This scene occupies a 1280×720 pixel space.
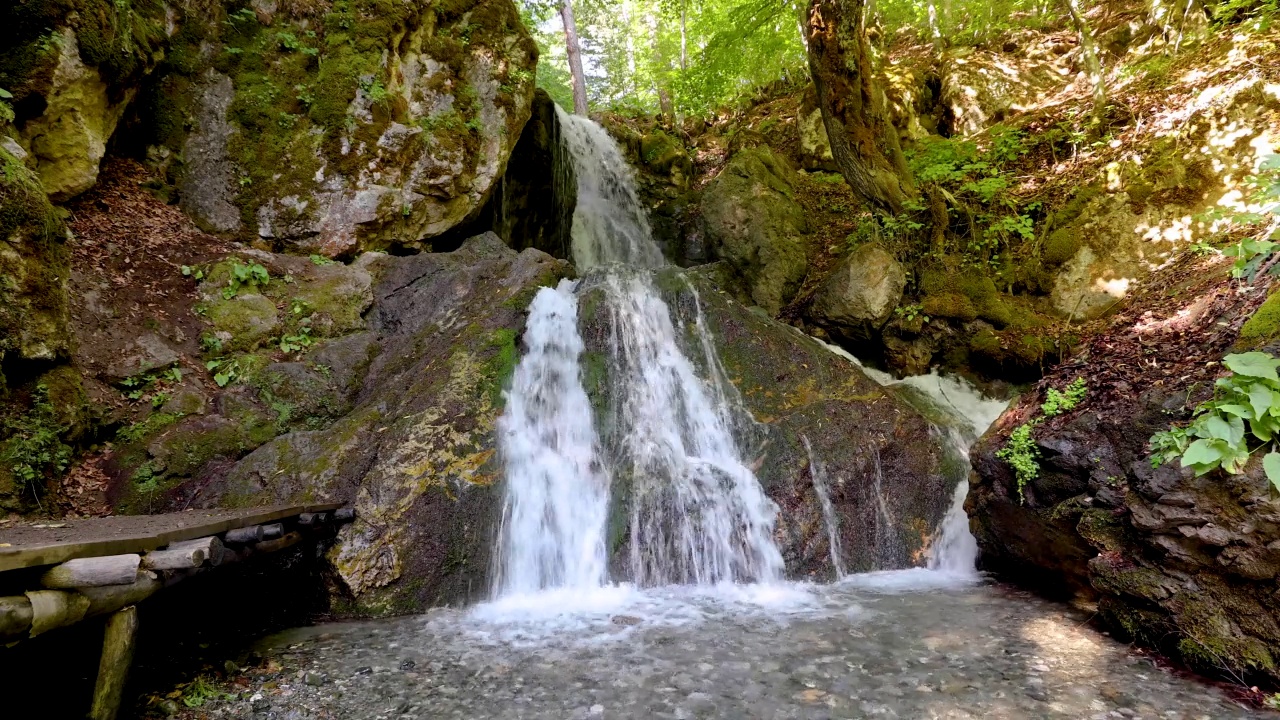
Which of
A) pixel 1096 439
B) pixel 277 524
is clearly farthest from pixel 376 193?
pixel 1096 439

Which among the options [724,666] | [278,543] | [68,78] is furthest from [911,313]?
[68,78]

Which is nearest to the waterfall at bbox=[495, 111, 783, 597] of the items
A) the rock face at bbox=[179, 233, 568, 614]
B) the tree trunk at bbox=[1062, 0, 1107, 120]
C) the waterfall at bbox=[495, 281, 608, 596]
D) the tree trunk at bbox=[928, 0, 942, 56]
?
the waterfall at bbox=[495, 281, 608, 596]

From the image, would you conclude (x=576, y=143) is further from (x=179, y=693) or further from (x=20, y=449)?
(x=179, y=693)

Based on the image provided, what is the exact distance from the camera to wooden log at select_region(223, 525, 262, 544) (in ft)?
12.6

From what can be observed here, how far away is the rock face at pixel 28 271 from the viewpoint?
15.0 ft

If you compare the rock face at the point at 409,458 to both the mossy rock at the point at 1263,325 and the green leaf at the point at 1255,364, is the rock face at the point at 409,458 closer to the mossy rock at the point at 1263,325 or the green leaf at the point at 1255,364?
the green leaf at the point at 1255,364

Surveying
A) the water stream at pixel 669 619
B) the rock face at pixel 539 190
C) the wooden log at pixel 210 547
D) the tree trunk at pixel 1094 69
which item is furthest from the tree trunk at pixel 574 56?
the wooden log at pixel 210 547

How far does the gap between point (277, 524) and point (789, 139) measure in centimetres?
1280

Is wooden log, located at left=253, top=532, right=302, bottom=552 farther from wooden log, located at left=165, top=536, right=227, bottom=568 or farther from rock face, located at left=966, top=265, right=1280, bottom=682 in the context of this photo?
rock face, located at left=966, top=265, right=1280, bottom=682

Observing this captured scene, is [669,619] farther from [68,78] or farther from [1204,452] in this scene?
[68,78]

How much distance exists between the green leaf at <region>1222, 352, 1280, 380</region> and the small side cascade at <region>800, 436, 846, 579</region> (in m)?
3.29

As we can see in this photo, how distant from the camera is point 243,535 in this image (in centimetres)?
387

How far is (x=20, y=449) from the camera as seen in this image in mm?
4566

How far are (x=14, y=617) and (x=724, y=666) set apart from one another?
3.38 metres
